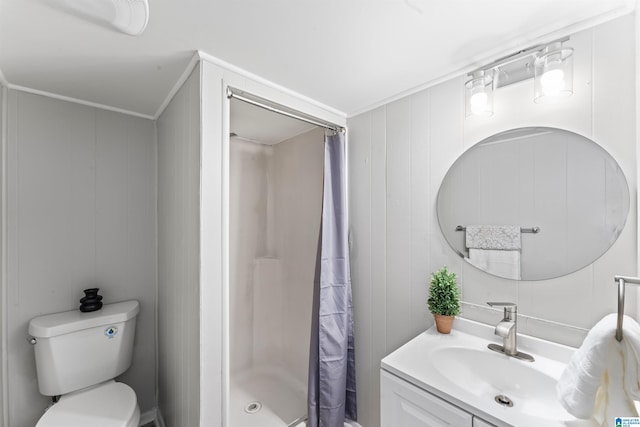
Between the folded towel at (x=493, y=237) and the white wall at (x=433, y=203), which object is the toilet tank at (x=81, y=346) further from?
the folded towel at (x=493, y=237)

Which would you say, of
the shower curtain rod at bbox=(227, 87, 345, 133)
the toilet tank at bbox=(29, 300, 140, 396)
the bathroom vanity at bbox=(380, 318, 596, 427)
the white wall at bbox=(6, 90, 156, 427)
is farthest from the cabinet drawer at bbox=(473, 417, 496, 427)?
the white wall at bbox=(6, 90, 156, 427)

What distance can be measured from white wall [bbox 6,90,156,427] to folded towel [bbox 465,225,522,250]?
209 centimetres

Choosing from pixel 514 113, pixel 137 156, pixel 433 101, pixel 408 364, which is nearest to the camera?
pixel 408 364

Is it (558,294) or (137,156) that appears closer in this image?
(558,294)

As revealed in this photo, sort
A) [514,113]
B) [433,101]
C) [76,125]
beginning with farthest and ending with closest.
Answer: [76,125], [433,101], [514,113]

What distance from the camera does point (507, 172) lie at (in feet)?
Result: 3.90

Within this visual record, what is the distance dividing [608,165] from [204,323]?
5.54 feet

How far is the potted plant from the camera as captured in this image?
125 cm

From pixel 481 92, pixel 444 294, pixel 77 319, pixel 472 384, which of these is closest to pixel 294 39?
pixel 481 92

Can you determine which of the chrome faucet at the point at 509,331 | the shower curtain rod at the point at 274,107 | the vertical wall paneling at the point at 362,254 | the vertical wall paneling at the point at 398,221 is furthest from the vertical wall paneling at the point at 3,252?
the chrome faucet at the point at 509,331

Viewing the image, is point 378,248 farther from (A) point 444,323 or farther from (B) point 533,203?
(B) point 533,203

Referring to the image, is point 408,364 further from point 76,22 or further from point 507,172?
point 76,22

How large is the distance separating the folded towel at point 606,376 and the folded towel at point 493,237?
0.45 m

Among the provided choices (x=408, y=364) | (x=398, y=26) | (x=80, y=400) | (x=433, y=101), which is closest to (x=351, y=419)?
(x=408, y=364)
